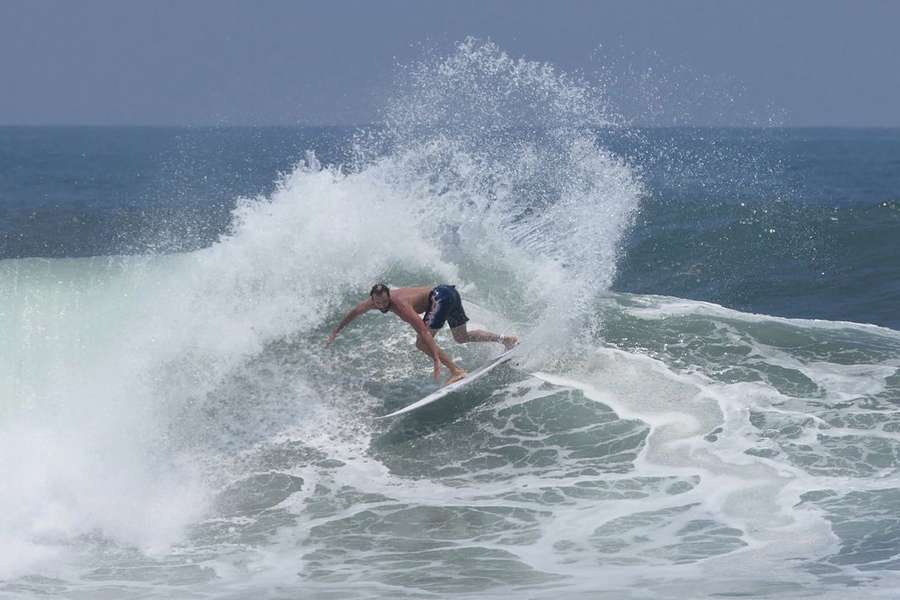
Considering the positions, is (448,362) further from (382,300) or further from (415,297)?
(382,300)

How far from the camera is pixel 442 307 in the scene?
1153 cm

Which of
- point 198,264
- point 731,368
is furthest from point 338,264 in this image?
point 731,368

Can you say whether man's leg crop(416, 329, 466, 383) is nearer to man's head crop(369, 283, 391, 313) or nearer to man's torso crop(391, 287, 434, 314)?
man's torso crop(391, 287, 434, 314)

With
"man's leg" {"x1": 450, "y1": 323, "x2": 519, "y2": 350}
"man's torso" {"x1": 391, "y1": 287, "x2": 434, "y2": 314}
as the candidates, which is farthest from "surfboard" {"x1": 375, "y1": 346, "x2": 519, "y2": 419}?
"man's torso" {"x1": 391, "y1": 287, "x2": 434, "y2": 314}

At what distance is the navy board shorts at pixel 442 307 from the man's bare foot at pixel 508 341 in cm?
61

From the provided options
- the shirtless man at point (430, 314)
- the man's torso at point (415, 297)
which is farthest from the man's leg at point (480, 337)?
the man's torso at point (415, 297)

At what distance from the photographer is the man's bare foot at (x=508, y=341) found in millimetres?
12000

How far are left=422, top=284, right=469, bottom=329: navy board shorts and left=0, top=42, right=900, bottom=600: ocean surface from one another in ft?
2.82

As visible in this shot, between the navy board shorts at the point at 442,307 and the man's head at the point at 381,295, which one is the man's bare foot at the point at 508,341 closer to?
the navy board shorts at the point at 442,307

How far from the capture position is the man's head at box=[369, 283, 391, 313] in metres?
10.6

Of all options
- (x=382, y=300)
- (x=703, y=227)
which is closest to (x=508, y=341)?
(x=382, y=300)

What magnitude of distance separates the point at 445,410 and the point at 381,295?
1.65m

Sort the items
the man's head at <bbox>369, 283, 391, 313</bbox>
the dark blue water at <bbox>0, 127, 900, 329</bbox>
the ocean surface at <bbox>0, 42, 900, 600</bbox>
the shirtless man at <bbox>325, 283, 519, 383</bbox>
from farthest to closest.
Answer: the dark blue water at <bbox>0, 127, 900, 329</bbox> < the shirtless man at <bbox>325, 283, 519, 383</bbox> < the man's head at <bbox>369, 283, 391, 313</bbox> < the ocean surface at <bbox>0, 42, 900, 600</bbox>

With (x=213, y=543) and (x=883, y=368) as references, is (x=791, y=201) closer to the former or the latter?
(x=883, y=368)
